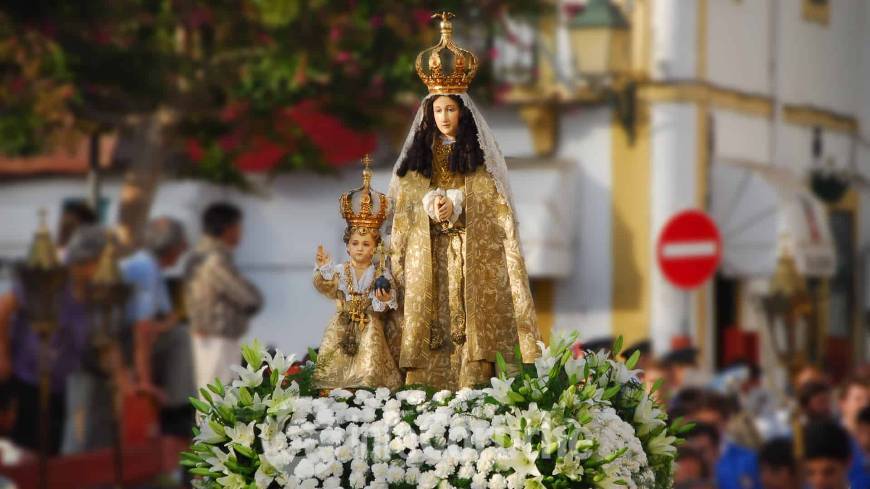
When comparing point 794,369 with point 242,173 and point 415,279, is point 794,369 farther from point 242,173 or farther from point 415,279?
point 415,279

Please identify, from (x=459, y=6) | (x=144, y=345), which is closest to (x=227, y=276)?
(x=144, y=345)

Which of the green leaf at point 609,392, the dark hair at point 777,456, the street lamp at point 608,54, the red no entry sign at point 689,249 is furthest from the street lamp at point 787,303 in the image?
the green leaf at point 609,392

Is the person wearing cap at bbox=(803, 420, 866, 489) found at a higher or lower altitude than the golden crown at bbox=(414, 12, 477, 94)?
lower

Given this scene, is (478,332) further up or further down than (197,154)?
further down

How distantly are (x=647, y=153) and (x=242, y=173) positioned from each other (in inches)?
201

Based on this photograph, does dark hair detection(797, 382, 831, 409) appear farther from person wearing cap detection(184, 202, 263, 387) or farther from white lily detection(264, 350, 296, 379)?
white lily detection(264, 350, 296, 379)

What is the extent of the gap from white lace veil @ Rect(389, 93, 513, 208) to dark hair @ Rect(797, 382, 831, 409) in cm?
794

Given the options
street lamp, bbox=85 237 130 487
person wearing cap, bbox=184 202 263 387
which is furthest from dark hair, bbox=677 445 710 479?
street lamp, bbox=85 237 130 487

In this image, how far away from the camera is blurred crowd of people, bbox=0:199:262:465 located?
15.7 m

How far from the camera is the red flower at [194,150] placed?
20234mm

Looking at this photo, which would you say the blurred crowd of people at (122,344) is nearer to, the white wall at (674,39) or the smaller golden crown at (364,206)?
the smaller golden crown at (364,206)

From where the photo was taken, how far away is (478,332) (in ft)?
28.7

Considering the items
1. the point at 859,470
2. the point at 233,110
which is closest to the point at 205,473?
the point at 859,470

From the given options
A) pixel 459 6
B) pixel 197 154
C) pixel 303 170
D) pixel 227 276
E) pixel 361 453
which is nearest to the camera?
pixel 361 453
